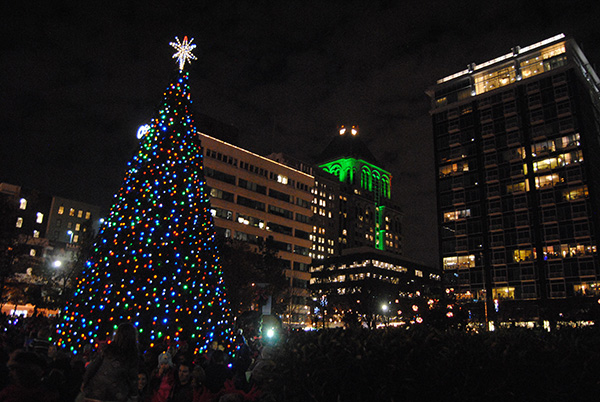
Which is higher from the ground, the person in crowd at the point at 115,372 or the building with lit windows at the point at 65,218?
the building with lit windows at the point at 65,218

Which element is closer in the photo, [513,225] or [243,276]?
[243,276]

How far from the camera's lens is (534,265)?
7038cm

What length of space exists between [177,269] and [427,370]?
961cm

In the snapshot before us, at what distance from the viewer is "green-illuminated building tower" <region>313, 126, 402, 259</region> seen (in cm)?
14688

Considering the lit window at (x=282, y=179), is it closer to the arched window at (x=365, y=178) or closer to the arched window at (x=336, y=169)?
the arched window at (x=365, y=178)

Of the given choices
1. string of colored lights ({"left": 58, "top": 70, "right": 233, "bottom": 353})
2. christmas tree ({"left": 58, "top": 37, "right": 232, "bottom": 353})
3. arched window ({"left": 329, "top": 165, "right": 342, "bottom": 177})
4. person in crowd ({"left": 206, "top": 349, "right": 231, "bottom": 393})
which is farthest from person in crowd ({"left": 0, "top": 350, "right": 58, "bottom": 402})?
arched window ({"left": 329, "top": 165, "right": 342, "bottom": 177})

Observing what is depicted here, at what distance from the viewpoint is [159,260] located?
42.2 ft

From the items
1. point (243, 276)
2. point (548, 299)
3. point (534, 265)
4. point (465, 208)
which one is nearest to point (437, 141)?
point (465, 208)

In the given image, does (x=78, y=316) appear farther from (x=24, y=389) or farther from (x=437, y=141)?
(x=437, y=141)

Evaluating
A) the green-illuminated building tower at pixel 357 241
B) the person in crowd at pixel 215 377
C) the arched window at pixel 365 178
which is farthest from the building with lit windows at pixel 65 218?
the arched window at pixel 365 178

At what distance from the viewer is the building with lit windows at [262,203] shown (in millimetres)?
74375

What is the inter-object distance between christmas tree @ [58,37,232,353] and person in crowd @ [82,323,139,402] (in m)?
7.25

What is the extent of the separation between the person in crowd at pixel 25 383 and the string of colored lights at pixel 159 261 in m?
8.16

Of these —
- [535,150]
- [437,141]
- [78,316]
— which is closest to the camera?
[78,316]
